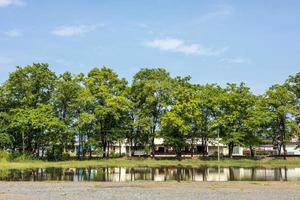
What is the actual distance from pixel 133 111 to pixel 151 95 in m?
4.64

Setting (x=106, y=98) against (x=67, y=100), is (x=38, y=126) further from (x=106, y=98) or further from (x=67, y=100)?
(x=106, y=98)

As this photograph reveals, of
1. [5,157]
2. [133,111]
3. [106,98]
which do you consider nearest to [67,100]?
[106,98]

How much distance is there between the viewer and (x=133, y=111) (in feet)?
288

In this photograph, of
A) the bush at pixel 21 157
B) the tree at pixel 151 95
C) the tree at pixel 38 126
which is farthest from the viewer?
the tree at pixel 151 95

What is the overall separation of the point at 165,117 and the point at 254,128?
16.4 metres

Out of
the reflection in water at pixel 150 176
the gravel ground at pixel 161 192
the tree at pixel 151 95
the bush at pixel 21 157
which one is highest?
the tree at pixel 151 95

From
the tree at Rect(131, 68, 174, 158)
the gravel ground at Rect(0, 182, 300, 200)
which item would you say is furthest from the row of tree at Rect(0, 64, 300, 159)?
the gravel ground at Rect(0, 182, 300, 200)

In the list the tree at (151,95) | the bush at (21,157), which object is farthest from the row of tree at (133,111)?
the bush at (21,157)

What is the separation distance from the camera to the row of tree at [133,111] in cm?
8350

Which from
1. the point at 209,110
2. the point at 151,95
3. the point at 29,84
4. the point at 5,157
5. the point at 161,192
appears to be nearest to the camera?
the point at 161,192

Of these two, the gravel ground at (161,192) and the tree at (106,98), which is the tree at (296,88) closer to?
the tree at (106,98)

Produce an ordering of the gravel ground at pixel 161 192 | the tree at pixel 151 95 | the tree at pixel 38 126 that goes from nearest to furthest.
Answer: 1. the gravel ground at pixel 161 192
2. the tree at pixel 38 126
3. the tree at pixel 151 95

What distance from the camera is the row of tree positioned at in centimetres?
8350

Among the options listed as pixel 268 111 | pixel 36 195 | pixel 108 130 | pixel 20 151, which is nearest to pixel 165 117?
pixel 108 130
